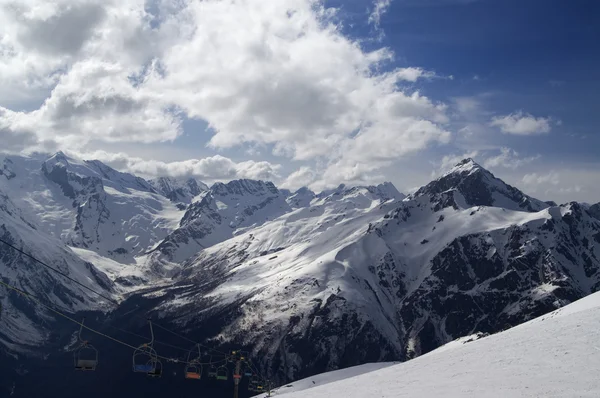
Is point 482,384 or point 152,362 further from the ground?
point 152,362

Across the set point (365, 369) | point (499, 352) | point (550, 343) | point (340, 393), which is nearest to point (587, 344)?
point (550, 343)

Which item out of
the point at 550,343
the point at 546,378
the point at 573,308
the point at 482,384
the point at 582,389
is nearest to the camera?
the point at 582,389

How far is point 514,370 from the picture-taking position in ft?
165

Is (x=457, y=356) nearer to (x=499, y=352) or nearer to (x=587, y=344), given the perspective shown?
(x=499, y=352)

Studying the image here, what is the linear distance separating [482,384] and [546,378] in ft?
18.2

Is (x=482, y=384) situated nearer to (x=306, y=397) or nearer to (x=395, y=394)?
(x=395, y=394)

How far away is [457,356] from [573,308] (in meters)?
31.0

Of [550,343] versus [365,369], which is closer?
[550,343]

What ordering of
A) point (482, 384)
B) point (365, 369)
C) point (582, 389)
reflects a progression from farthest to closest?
point (365, 369)
point (482, 384)
point (582, 389)

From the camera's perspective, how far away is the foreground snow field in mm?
43062

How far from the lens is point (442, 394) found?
46.8 m

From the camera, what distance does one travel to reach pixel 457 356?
6675 cm

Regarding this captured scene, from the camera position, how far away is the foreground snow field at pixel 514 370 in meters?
43.1

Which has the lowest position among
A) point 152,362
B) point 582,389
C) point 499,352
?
point 582,389
